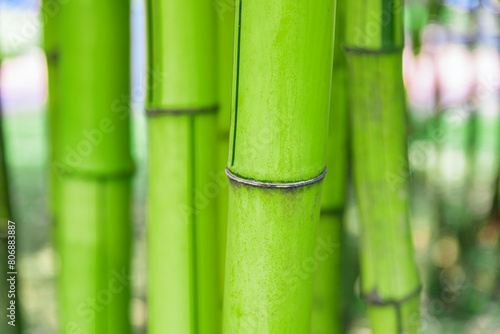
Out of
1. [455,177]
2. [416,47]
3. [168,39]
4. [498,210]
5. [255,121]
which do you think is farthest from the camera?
[455,177]

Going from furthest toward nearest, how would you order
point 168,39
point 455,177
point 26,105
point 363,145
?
1. point 26,105
2. point 455,177
3. point 363,145
4. point 168,39

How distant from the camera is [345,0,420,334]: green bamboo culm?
634 millimetres

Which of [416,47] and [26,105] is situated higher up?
[416,47]

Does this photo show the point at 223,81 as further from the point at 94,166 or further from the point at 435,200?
the point at 435,200

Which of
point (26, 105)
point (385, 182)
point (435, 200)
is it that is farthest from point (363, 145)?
point (26, 105)

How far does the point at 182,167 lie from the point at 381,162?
24 centimetres

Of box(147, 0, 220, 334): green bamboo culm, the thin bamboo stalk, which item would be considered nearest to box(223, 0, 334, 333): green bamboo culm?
box(147, 0, 220, 334): green bamboo culm

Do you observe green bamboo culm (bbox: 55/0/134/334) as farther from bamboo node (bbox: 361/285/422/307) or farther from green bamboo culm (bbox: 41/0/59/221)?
bamboo node (bbox: 361/285/422/307)

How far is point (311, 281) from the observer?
532 millimetres

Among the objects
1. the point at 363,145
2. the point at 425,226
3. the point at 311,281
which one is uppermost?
the point at 363,145

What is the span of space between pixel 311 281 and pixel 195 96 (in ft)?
0.72

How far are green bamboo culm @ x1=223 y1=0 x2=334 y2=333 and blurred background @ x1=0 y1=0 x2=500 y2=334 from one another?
823 mm

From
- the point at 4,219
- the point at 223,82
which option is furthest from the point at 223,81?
the point at 4,219

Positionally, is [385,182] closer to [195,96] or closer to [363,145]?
[363,145]
